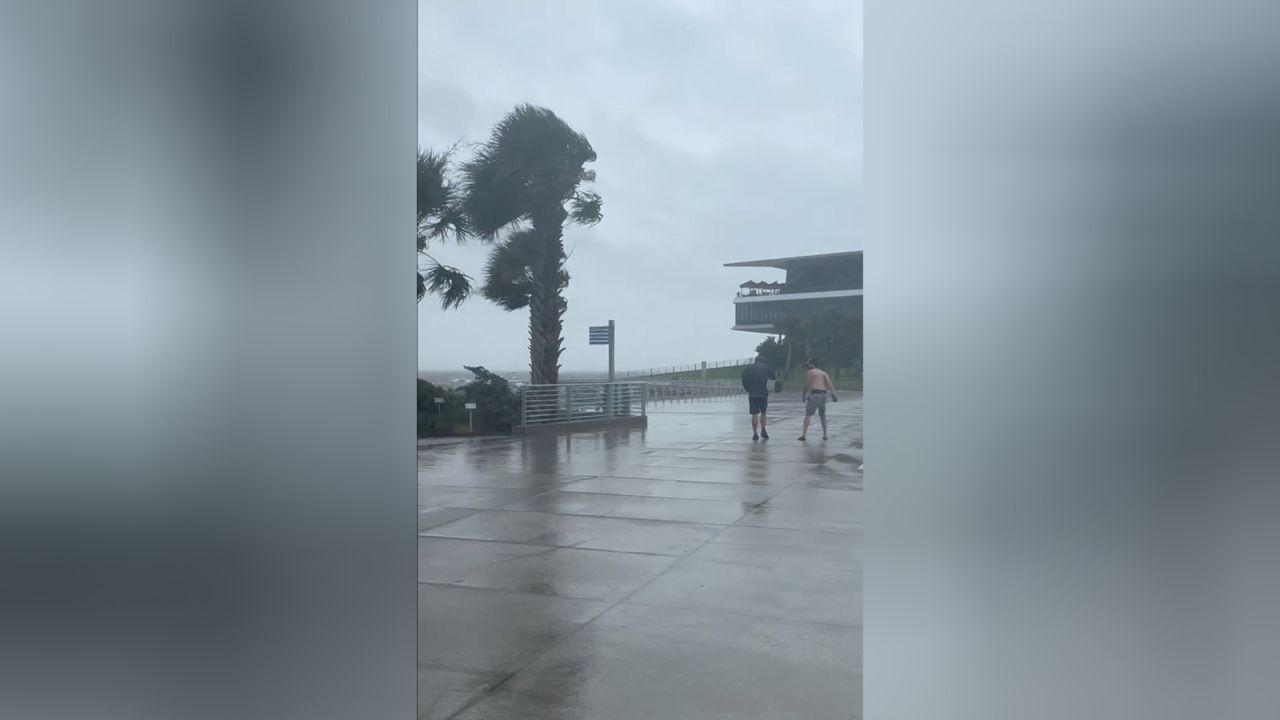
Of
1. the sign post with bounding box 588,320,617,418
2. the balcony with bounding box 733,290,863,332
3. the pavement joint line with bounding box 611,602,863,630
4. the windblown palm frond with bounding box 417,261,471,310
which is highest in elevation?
the balcony with bounding box 733,290,863,332

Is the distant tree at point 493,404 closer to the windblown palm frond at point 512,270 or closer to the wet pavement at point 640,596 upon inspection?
the windblown palm frond at point 512,270

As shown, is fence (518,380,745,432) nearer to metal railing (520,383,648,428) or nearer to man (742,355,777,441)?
metal railing (520,383,648,428)

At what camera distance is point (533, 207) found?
19.3m

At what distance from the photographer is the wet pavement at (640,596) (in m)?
3.54

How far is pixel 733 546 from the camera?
6.34 metres

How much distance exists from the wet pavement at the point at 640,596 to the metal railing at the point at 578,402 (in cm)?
694

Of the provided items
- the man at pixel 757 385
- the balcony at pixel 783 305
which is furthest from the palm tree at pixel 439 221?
the balcony at pixel 783 305

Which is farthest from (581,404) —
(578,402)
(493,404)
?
(493,404)

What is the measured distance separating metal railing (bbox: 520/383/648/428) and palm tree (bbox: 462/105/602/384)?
1.09 metres

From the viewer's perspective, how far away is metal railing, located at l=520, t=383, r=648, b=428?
Result: 1753cm

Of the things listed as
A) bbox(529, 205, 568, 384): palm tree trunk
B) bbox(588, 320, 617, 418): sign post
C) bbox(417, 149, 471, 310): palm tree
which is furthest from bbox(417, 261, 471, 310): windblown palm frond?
bbox(588, 320, 617, 418): sign post
